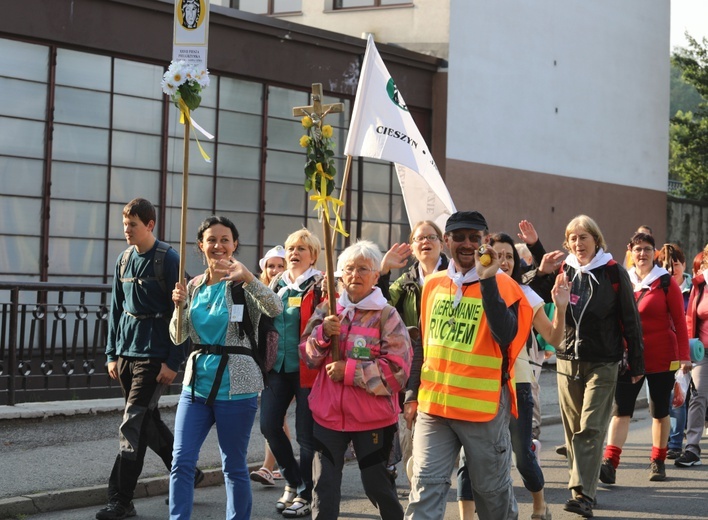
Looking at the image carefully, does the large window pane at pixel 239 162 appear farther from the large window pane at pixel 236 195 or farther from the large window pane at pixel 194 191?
the large window pane at pixel 194 191

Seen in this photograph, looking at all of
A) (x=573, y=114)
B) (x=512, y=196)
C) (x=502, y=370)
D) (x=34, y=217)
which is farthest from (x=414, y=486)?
(x=573, y=114)

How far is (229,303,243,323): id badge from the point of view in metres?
6.24

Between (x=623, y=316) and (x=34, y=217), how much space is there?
8204 millimetres

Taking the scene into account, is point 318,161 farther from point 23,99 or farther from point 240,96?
point 240,96

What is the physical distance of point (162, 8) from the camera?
1438 centimetres

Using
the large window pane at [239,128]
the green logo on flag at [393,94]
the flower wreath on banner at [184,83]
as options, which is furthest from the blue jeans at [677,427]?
the large window pane at [239,128]

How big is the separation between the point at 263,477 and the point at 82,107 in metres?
7.11

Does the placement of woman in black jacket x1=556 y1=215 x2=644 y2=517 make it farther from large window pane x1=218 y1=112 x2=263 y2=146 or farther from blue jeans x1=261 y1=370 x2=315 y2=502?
large window pane x1=218 y1=112 x2=263 y2=146

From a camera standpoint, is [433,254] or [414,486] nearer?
[414,486]

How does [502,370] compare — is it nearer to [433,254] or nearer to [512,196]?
[433,254]

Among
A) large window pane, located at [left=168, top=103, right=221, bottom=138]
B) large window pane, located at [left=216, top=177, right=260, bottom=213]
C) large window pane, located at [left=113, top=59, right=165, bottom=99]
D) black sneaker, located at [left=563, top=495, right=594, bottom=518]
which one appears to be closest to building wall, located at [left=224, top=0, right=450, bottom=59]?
large window pane, located at [left=216, top=177, right=260, bottom=213]

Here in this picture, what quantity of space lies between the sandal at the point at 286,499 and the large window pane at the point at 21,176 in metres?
7.04

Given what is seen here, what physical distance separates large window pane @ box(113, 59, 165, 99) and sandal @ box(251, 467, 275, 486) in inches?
288

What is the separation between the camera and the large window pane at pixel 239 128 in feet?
51.3
